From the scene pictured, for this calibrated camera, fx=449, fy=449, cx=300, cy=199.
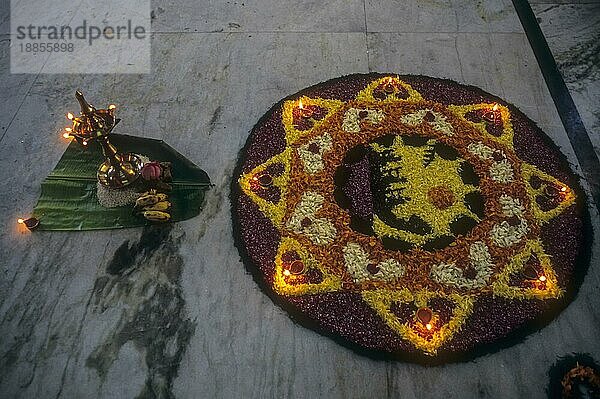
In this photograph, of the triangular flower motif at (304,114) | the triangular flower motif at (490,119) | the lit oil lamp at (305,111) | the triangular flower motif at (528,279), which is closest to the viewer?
the triangular flower motif at (528,279)

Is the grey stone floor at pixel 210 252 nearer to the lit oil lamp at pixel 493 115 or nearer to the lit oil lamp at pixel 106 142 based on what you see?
the lit oil lamp at pixel 493 115

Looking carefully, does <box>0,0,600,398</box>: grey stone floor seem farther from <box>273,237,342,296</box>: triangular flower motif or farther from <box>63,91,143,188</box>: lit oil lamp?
<box>63,91,143,188</box>: lit oil lamp

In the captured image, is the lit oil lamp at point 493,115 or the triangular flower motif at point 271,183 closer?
the triangular flower motif at point 271,183

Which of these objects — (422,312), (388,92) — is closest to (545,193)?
(422,312)

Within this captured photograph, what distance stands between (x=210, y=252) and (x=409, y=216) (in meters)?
2.60

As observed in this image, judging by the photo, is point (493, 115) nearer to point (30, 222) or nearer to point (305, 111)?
point (305, 111)

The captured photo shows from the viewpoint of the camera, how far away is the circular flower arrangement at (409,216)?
5.14 metres

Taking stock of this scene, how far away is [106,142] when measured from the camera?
224 inches

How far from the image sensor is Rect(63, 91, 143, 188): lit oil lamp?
5295mm

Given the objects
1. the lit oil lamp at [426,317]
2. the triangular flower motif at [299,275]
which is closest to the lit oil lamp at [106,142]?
the triangular flower motif at [299,275]

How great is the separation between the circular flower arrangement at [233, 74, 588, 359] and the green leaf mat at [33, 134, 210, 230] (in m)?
0.68

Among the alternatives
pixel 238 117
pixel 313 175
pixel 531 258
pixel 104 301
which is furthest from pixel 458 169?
pixel 104 301

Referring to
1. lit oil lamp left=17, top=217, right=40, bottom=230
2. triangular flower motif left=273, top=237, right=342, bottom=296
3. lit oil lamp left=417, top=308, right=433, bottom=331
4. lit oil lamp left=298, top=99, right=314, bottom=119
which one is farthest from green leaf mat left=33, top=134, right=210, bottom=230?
lit oil lamp left=417, top=308, right=433, bottom=331

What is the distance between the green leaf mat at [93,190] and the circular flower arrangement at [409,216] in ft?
2.24
